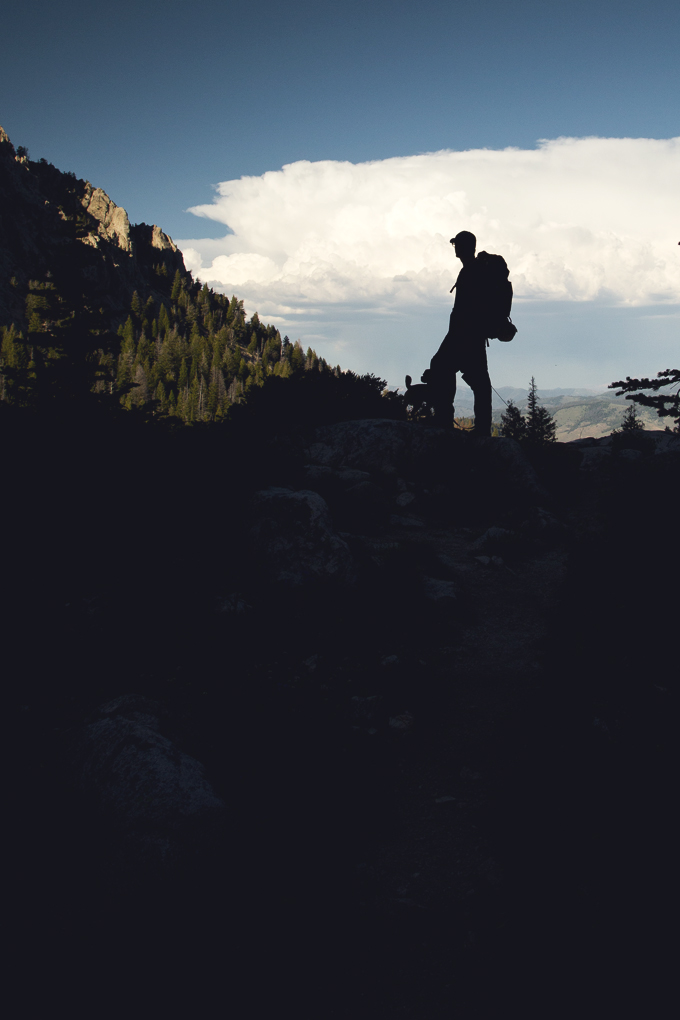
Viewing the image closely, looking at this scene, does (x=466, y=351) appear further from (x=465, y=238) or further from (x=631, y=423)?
(x=631, y=423)

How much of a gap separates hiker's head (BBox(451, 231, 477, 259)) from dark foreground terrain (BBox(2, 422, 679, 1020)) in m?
7.36

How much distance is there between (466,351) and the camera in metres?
13.2

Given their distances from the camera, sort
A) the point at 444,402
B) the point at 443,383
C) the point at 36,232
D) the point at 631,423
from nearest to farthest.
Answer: the point at 443,383 < the point at 444,402 < the point at 631,423 < the point at 36,232

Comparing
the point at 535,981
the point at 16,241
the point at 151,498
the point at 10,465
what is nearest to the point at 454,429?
the point at 151,498

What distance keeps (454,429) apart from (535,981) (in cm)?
1152

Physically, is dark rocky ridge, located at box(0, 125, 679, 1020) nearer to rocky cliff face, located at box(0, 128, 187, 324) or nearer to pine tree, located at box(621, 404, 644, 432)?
pine tree, located at box(621, 404, 644, 432)

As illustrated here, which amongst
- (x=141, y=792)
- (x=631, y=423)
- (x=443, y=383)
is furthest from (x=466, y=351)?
(x=631, y=423)

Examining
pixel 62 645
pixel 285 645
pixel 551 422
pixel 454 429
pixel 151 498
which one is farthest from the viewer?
pixel 551 422

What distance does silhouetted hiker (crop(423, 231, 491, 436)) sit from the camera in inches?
504

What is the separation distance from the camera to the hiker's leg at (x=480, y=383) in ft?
43.1

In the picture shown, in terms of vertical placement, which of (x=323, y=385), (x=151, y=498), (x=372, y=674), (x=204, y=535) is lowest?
(x=372, y=674)

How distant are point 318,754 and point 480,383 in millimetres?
10604

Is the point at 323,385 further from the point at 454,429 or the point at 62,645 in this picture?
the point at 62,645

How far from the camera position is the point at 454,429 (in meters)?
13.4
